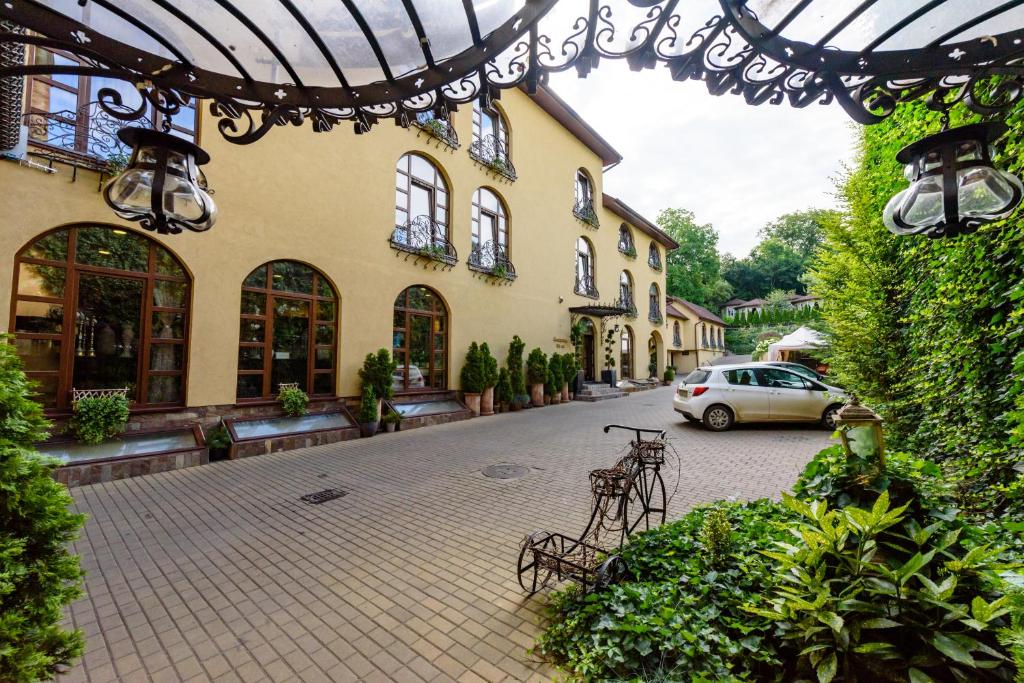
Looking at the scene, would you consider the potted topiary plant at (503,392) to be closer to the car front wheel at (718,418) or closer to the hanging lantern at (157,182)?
the car front wheel at (718,418)

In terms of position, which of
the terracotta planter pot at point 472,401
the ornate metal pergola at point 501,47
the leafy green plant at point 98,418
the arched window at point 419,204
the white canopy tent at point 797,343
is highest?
the arched window at point 419,204

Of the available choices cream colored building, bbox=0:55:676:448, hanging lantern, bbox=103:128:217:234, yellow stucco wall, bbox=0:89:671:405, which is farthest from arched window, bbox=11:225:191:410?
hanging lantern, bbox=103:128:217:234

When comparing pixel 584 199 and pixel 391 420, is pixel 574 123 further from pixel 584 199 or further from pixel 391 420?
pixel 391 420

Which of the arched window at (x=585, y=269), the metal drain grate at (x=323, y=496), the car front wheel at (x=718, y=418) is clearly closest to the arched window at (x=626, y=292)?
the arched window at (x=585, y=269)

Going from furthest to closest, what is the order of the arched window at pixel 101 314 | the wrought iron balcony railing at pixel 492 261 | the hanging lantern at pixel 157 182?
1. the wrought iron balcony railing at pixel 492 261
2. the arched window at pixel 101 314
3. the hanging lantern at pixel 157 182

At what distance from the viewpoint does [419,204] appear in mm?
11773

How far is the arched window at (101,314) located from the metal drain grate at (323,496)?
408 centimetres

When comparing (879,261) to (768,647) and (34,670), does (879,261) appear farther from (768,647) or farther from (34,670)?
(34,670)

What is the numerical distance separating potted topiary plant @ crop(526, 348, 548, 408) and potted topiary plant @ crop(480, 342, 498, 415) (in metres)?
2.23

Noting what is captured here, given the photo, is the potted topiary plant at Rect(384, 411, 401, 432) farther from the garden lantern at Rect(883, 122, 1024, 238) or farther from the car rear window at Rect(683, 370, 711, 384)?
the garden lantern at Rect(883, 122, 1024, 238)

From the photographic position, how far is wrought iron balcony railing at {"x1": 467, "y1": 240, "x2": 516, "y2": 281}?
13183mm

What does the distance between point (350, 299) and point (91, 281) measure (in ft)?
14.3

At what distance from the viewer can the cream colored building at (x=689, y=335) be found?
33.5 meters

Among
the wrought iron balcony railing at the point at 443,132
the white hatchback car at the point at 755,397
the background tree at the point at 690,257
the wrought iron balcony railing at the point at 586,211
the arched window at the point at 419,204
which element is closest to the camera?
the white hatchback car at the point at 755,397
